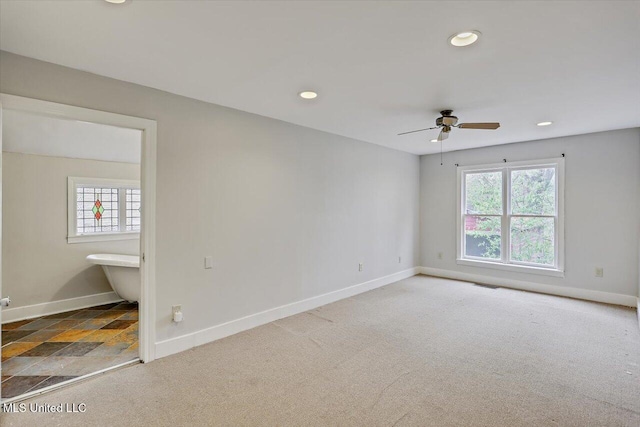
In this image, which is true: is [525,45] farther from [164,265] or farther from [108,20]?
[164,265]

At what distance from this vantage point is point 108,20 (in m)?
1.85

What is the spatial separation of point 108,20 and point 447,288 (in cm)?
537

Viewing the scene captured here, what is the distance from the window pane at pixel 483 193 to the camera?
5645 millimetres

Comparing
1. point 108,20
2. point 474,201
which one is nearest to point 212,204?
point 108,20

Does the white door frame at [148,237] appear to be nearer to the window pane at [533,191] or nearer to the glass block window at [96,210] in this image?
the glass block window at [96,210]

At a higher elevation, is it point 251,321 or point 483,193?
point 483,193

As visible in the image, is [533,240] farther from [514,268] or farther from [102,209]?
[102,209]

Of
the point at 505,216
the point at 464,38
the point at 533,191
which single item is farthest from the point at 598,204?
the point at 464,38

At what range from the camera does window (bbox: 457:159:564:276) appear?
5059mm

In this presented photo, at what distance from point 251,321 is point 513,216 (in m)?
4.56

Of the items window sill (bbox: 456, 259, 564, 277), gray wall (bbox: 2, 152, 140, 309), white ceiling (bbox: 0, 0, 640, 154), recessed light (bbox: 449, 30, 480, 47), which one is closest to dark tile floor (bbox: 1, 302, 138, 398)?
gray wall (bbox: 2, 152, 140, 309)

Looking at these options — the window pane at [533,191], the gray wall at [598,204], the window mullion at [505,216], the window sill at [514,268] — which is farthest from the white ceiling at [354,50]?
the window sill at [514,268]

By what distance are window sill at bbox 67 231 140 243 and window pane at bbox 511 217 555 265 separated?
6.19m

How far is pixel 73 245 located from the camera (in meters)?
4.41
